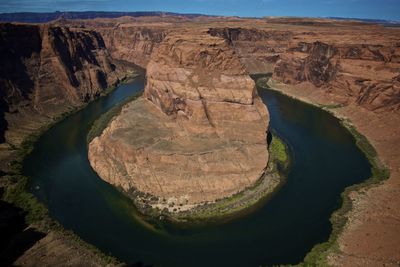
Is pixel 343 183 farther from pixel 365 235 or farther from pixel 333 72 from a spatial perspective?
pixel 333 72

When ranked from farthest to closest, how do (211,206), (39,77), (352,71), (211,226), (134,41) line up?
(134,41) → (352,71) → (39,77) → (211,206) → (211,226)

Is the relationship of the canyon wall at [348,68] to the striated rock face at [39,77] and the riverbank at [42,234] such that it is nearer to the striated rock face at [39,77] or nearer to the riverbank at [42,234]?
the striated rock face at [39,77]

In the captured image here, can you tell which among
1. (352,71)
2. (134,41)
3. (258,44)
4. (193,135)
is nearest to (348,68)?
(352,71)

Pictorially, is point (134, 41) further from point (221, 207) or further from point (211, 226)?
point (211, 226)

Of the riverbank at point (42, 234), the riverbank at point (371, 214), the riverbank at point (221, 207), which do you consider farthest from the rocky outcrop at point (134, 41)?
the riverbank at point (221, 207)

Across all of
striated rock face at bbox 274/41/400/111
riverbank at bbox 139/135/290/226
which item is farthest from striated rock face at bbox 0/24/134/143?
striated rock face at bbox 274/41/400/111

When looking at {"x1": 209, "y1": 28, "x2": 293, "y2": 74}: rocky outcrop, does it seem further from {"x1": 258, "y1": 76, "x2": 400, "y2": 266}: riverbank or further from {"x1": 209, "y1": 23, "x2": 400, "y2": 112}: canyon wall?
{"x1": 258, "y1": 76, "x2": 400, "y2": 266}: riverbank

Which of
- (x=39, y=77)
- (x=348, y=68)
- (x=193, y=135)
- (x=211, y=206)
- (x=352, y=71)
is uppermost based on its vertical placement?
(x=348, y=68)
